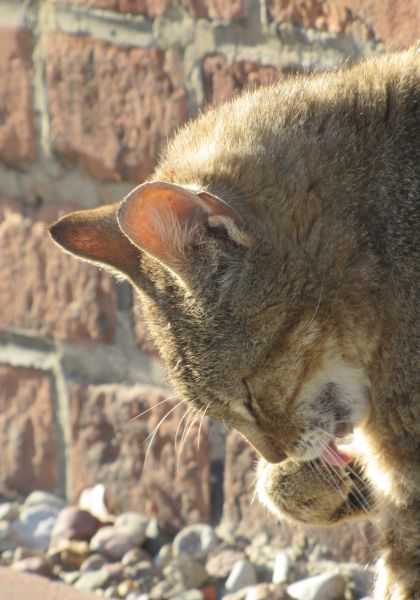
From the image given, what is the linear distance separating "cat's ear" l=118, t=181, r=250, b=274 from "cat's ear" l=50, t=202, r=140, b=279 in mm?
174

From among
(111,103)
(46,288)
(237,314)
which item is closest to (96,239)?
(237,314)

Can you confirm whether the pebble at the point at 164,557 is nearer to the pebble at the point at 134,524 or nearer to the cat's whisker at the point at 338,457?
the pebble at the point at 134,524

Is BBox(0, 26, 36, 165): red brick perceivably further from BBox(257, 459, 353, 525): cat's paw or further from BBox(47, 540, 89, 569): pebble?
BBox(257, 459, 353, 525): cat's paw

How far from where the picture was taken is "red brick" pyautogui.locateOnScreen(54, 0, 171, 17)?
7.33 feet

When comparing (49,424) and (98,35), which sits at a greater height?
(98,35)

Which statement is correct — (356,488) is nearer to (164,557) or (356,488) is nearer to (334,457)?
(334,457)

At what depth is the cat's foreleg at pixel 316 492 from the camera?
1.94m

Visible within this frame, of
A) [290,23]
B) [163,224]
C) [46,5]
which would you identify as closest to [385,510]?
[163,224]

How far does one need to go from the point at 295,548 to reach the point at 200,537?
179 mm

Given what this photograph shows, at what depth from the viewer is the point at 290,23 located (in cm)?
208

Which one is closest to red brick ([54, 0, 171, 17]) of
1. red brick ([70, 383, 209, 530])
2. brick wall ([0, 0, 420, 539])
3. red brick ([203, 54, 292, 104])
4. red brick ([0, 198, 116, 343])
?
brick wall ([0, 0, 420, 539])

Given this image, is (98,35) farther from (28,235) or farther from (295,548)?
(295,548)

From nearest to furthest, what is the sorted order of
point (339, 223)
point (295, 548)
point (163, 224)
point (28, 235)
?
1. point (163, 224)
2. point (339, 223)
3. point (295, 548)
4. point (28, 235)

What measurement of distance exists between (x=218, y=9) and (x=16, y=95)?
500mm
